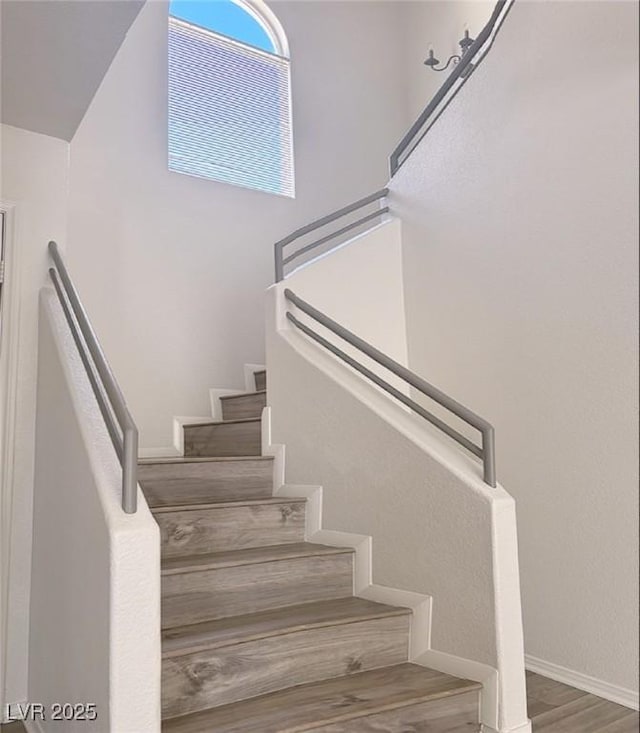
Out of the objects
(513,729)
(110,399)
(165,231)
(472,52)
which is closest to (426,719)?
(513,729)

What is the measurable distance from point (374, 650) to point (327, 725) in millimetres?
473

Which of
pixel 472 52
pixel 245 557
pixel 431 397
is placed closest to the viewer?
pixel 431 397

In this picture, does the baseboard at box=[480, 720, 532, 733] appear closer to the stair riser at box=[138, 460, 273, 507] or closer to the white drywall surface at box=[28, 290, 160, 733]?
the white drywall surface at box=[28, 290, 160, 733]

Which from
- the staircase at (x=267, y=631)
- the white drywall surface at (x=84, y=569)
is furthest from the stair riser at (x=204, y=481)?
the white drywall surface at (x=84, y=569)

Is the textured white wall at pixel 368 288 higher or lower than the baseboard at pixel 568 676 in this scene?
higher

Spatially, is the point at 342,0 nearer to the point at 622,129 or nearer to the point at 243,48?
the point at 243,48

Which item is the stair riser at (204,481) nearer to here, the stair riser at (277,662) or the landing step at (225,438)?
the landing step at (225,438)

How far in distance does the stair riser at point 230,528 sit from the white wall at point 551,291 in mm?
894

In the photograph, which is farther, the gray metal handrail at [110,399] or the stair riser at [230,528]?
the stair riser at [230,528]

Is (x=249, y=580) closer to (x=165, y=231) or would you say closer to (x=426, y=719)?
(x=426, y=719)

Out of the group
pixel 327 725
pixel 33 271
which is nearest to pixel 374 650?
pixel 327 725

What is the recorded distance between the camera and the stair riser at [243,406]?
3.62m

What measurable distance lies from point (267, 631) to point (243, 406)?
6.00 ft

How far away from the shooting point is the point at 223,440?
3482 mm
